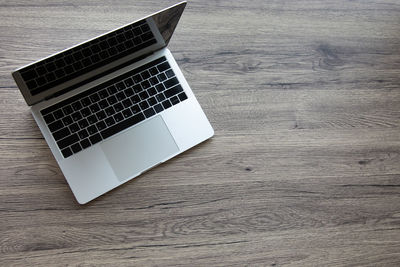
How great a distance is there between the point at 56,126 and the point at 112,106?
0.13 m

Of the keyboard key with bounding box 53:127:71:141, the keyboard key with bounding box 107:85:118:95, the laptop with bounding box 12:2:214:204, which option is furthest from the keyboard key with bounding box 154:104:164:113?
the keyboard key with bounding box 53:127:71:141

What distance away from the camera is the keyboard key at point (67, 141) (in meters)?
1.01

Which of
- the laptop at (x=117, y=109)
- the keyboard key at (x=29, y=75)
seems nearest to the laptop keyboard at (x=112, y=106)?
the laptop at (x=117, y=109)

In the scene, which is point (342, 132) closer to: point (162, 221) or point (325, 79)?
point (325, 79)

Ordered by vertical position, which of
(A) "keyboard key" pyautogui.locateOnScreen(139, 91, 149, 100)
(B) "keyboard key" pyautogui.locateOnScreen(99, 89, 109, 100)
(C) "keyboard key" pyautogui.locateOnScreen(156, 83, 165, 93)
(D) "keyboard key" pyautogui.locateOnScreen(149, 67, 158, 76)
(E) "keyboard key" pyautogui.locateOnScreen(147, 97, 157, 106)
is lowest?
(E) "keyboard key" pyautogui.locateOnScreen(147, 97, 157, 106)

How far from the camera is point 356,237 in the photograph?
1162 millimetres

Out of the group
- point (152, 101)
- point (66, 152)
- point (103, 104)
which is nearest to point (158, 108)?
point (152, 101)

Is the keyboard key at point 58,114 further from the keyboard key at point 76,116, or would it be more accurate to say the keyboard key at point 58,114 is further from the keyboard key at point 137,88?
the keyboard key at point 137,88

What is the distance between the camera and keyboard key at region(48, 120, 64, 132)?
1011 millimetres

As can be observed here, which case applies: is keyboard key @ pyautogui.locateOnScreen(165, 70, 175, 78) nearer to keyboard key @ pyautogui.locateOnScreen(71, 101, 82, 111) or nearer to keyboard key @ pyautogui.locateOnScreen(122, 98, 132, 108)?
keyboard key @ pyautogui.locateOnScreen(122, 98, 132, 108)

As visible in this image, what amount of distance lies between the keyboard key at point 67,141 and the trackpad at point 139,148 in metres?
0.06

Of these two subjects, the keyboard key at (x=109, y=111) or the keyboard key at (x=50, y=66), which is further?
the keyboard key at (x=109, y=111)

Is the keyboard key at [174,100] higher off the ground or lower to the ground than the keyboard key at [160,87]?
lower

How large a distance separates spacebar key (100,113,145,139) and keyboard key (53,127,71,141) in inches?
3.0
